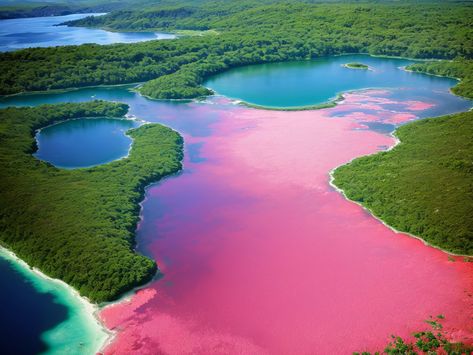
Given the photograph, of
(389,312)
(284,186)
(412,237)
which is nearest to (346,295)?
(389,312)

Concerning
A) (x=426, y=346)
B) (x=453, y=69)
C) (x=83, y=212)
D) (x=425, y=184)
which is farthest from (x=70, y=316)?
(x=453, y=69)

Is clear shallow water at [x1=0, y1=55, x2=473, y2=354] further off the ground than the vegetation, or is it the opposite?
the vegetation

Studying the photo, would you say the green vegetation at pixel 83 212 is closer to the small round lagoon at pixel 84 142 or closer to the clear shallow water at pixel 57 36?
the small round lagoon at pixel 84 142

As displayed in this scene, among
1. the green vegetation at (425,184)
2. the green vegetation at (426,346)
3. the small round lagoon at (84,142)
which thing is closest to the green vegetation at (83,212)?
the small round lagoon at (84,142)

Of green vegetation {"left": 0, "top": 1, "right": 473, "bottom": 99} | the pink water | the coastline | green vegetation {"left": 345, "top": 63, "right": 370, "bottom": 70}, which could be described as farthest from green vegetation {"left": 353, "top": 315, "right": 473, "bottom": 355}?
green vegetation {"left": 345, "top": 63, "right": 370, "bottom": 70}

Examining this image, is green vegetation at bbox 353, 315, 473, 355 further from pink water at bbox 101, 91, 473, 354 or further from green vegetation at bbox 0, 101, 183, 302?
green vegetation at bbox 0, 101, 183, 302

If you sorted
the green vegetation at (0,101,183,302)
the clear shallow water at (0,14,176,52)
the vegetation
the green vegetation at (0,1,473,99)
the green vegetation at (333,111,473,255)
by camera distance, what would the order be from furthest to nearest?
1. the clear shallow water at (0,14,176,52)
2. the green vegetation at (0,1,473,99)
3. the vegetation
4. the green vegetation at (333,111,473,255)
5. the green vegetation at (0,101,183,302)

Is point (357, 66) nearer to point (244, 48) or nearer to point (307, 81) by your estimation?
point (307, 81)

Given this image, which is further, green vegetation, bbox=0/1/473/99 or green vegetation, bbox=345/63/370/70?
green vegetation, bbox=345/63/370/70
